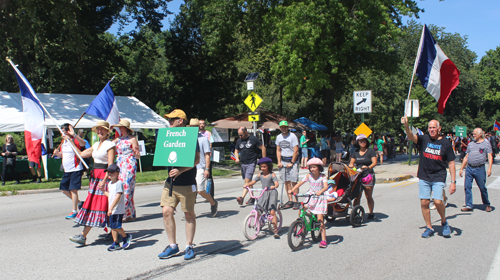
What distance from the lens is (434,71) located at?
7.60 m

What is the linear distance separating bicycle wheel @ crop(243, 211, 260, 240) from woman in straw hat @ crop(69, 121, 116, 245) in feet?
6.97

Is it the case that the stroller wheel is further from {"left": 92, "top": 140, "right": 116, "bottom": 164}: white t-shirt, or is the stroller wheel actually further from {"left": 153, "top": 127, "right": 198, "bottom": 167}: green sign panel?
{"left": 92, "top": 140, "right": 116, "bottom": 164}: white t-shirt

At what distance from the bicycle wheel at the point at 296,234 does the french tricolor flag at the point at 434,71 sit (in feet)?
12.1

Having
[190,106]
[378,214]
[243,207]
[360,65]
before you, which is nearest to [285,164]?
[243,207]

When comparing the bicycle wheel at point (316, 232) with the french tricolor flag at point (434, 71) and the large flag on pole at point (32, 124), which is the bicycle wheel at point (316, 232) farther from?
the large flag on pole at point (32, 124)

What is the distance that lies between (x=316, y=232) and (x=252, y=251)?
1.25 metres

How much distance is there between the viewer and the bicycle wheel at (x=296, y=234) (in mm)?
5668

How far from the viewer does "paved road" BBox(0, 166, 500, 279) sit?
4.86 meters

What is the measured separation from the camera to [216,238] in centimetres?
644

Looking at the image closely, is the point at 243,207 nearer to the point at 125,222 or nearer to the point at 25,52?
the point at 125,222

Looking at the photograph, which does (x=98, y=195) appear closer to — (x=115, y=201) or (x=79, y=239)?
(x=115, y=201)

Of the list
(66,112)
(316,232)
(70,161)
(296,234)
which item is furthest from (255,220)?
(66,112)

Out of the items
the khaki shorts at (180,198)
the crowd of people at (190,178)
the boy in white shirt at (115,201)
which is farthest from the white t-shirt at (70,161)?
the khaki shorts at (180,198)

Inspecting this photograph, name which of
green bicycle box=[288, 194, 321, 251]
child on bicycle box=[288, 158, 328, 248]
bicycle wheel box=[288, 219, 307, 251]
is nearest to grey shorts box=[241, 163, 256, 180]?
child on bicycle box=[288, 158, 328, 248]
